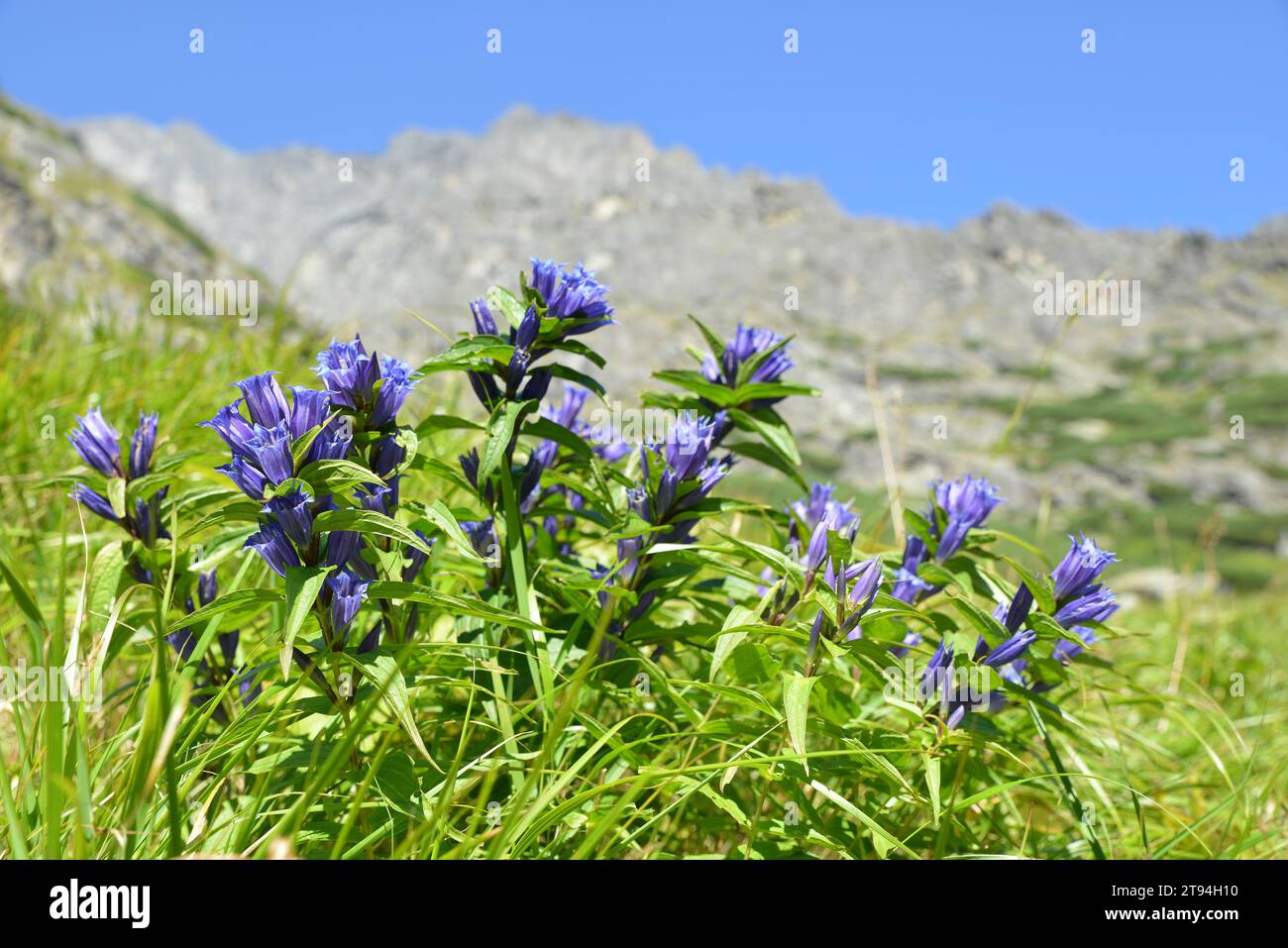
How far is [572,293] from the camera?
1.92 meters

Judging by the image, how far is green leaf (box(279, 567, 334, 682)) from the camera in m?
1.44

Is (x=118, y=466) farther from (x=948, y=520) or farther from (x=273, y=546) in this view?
(x=948, y=520)

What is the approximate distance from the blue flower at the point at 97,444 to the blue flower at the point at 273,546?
27.7 inches

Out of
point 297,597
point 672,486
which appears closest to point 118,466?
point 297,597

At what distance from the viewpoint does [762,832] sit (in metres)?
1.96

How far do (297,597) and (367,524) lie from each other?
0.61 feet

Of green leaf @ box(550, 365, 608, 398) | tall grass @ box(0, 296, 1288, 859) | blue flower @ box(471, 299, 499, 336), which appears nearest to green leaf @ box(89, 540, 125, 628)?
tall grass @ box(0, 296, 1288, 859)

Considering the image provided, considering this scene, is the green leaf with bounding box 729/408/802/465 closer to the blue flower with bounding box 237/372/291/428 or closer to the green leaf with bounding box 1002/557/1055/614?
the green leaf with bounding box 1002/557/1055/614

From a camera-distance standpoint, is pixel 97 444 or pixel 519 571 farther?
pixel 97 444

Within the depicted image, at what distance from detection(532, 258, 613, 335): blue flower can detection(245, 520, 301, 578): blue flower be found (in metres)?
0.76

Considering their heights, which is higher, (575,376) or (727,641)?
(575,376)

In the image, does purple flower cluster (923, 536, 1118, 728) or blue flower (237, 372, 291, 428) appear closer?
blue flower (237, 372, 291, 428)
